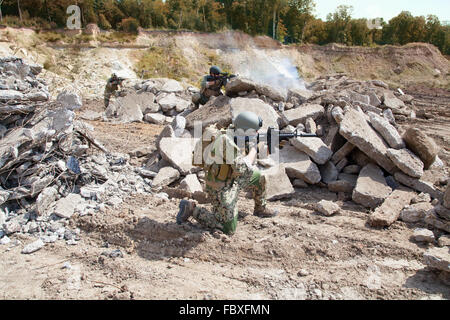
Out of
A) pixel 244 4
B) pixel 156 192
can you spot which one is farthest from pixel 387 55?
pixel 156 192

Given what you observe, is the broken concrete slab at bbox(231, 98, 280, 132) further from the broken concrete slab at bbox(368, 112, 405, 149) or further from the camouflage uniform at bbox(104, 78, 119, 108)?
the camouflage uniform at bbox(104, 78, 119, 108)

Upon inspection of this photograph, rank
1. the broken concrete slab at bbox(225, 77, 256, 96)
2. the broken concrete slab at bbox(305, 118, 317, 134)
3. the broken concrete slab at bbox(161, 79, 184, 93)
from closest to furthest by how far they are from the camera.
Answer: the broken concrete slab at bbox(305, 118, 317, 134) < the broken concrete slab at bbox(225, 77, 256, 96) < the broken concrete slab at bbox(161, 79, 184, 93)

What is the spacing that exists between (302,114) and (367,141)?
151 cm

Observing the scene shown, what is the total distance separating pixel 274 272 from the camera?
309 centimetres

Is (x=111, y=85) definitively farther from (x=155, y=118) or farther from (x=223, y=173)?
(x=223, y=173)

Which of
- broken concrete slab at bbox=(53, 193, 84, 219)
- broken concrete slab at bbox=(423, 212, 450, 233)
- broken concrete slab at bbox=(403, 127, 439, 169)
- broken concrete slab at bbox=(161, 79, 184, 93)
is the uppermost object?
broken concrete slab at bbox=(161, 79, 184, 93)

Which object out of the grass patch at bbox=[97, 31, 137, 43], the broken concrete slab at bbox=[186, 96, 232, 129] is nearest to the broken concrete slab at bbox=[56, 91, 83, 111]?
the broken concrete slab at bbox=[186, 96, 232, 129]

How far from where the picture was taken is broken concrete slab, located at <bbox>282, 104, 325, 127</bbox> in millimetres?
5832

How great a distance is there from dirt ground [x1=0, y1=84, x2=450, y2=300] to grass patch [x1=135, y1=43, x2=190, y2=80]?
18318mm

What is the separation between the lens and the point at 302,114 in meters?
5.89

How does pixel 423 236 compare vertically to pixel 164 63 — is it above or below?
below

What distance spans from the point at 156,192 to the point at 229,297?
7.66ft

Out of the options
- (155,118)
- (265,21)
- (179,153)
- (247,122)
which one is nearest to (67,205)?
(179,153)

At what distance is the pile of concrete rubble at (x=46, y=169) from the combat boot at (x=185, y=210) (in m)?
1.14
